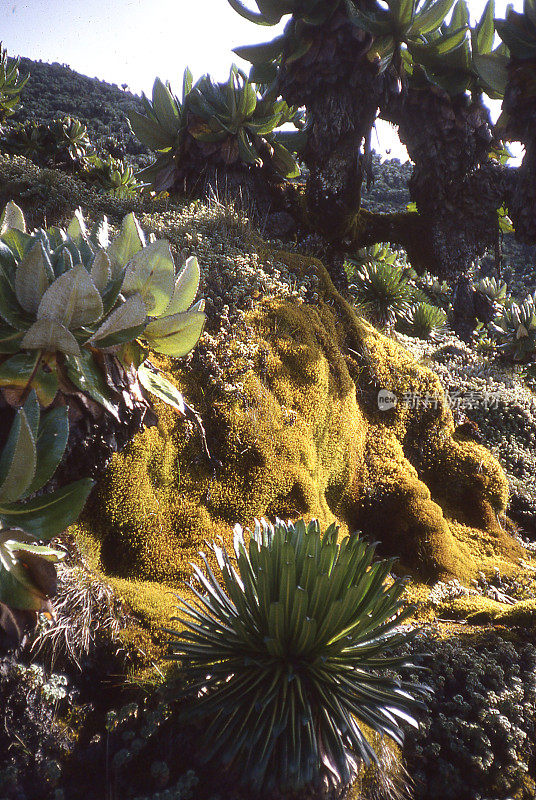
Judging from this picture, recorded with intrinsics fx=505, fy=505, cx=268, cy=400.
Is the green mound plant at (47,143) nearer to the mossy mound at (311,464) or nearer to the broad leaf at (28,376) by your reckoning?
the mossy mound at (311,464)

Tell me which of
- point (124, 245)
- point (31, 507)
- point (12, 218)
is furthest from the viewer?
point (124, 245)

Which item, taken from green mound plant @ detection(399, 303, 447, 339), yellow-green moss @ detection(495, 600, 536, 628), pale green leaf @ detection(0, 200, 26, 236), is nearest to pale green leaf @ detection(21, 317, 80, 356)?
pale green leaf @ detection(0, 200, 26, 236)

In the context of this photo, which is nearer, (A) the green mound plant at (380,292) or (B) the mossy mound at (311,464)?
(B) the mossy mound at (311,464)

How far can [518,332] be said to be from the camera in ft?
26.4

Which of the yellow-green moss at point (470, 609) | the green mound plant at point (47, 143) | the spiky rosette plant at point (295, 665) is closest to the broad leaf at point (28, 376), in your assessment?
the spiky rosette plant at point (295, 665)

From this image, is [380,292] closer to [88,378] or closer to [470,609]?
[470,609]

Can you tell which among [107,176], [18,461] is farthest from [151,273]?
[107,176]

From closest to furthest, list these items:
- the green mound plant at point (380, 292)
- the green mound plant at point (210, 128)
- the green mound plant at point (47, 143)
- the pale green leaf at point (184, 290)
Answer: the pale green leaf at point (184, 290) → the green mound plant at point (210, 128) → the green mound plant at point (380, 292) → the green mound plant at point (47, 143)

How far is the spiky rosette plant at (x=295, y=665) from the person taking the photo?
1568 millimetres

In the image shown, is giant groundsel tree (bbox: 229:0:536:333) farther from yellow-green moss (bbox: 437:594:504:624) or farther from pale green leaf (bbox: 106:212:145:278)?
pale green leaf (bbox: 106:212:145:278)

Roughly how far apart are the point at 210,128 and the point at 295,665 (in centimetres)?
579

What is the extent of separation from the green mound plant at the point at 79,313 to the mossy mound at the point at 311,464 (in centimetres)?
84

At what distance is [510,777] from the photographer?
1.82 meters

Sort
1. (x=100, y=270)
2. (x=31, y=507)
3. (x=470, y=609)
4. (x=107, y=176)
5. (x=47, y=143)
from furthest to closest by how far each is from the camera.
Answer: (x=107, y=176)
(x=47, y=143)
(x=470, y=609)
(x=100, y=270)
(x=31, y=507)
